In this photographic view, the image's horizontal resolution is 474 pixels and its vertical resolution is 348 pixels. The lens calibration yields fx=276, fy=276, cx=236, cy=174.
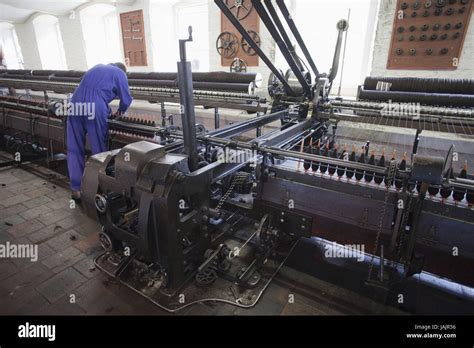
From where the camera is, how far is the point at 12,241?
2377 mm

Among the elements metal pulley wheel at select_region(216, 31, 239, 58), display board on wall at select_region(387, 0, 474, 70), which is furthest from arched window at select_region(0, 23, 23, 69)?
display board on wall at select_region(387, 0, 474, 70)

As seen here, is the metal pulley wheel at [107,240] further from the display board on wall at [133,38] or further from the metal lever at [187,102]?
the display board on wall at [133,38]

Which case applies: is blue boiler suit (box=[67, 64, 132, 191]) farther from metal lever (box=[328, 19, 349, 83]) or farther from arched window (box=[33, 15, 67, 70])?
arched window (box=[33, 15, 67, 70])

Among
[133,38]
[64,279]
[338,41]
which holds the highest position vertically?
[133,38]

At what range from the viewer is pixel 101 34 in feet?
28.8

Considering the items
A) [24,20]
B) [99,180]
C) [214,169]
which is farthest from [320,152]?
[24,20]

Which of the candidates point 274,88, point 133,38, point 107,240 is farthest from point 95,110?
point 133,38

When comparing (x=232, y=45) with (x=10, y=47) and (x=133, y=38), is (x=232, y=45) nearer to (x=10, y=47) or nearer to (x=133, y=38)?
(x=133, y=38)

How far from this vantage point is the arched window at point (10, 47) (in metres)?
11.2

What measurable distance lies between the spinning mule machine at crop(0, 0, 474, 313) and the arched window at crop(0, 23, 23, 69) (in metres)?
13.1

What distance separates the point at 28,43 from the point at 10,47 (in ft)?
5.98

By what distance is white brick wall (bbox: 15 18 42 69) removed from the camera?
10.4 m

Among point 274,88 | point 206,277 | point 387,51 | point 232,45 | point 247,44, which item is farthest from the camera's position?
point 232,45
